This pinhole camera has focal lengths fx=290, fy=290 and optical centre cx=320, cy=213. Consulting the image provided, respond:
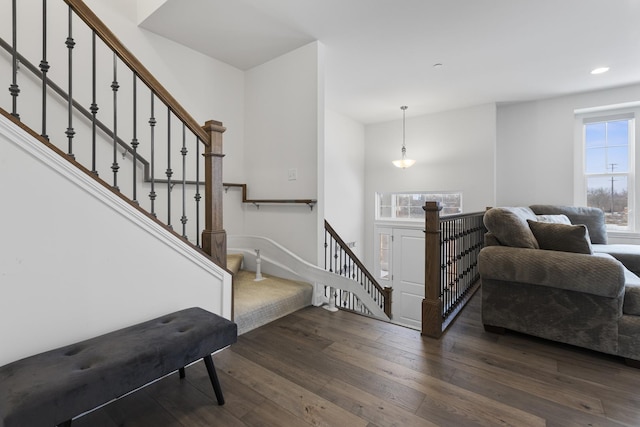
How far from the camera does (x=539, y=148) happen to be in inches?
171

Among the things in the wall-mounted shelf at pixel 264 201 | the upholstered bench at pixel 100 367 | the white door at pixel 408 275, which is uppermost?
the wall-mounted shelf at pixel 264 201

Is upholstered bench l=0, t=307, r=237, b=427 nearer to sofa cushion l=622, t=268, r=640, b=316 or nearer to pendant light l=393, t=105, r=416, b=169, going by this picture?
sofa cushion l=622, t=268, r=640, b=316

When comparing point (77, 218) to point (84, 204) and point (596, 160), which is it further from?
point (596, 160)

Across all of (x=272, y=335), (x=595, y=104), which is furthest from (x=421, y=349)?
(x=595, y=104)

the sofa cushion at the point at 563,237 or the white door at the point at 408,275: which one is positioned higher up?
the sofa cushion at the point at 563,237

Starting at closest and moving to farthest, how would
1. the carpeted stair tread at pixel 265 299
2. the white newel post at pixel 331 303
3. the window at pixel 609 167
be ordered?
1. the carpeted stair tread at pixel 265 299
2. the white newel post at pixel 331 303
3. the window at pixel 609 167

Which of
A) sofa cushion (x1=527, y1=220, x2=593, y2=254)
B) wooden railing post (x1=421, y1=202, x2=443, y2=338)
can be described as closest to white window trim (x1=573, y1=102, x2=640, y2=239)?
sofa cushion (x1=527, y1=220, x2=593, y2=254)

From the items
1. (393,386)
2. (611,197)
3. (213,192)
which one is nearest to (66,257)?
(213,192)

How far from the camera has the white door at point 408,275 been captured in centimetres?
494

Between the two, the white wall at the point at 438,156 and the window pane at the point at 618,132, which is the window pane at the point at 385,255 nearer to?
the white wall at the point at 438,156

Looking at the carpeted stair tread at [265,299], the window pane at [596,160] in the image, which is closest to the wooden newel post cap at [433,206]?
the carpeted stair tread at [265,299]

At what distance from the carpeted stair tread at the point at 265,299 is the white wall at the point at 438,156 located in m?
2.99

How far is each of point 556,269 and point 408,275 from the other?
10.5ft

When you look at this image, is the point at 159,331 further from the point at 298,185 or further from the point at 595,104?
the point at 595,104
